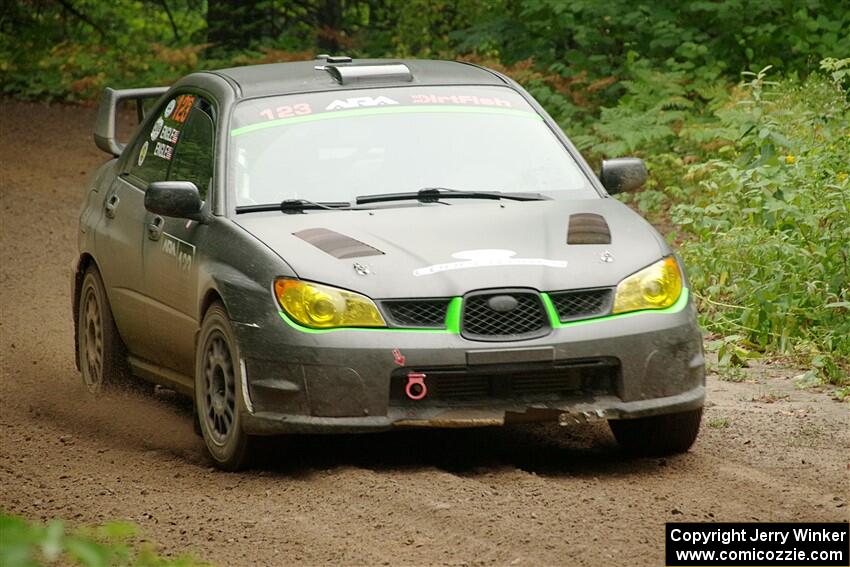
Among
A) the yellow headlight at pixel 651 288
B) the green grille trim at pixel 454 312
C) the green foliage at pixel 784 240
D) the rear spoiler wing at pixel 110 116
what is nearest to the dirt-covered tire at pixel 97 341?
the rear spoiler wing at pixel 110 116

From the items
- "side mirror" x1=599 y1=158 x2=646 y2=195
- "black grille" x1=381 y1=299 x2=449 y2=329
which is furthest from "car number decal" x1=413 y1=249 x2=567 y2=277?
"side mirror" x1=599 y1=158 x2=646 y2=195

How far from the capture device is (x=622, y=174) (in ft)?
24.8

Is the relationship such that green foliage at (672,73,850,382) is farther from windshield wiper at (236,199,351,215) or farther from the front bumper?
windshield wiper at (236,199,351,215)

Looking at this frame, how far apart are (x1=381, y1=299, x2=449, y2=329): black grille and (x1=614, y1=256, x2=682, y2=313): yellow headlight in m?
0.70

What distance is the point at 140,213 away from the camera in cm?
810

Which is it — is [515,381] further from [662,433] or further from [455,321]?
[662,433]

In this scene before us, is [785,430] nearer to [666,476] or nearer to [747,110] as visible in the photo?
[666,476]

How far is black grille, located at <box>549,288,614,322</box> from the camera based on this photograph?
20.7 ft

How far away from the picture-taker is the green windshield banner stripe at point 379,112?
295 inches

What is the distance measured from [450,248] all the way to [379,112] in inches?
52.8

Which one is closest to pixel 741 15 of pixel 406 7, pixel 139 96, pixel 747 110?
pixel 747 110

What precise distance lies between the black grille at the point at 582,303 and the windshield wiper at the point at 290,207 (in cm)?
122

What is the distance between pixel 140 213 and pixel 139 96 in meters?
1.65

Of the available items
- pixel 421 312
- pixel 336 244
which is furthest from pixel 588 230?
pixel 336 244
